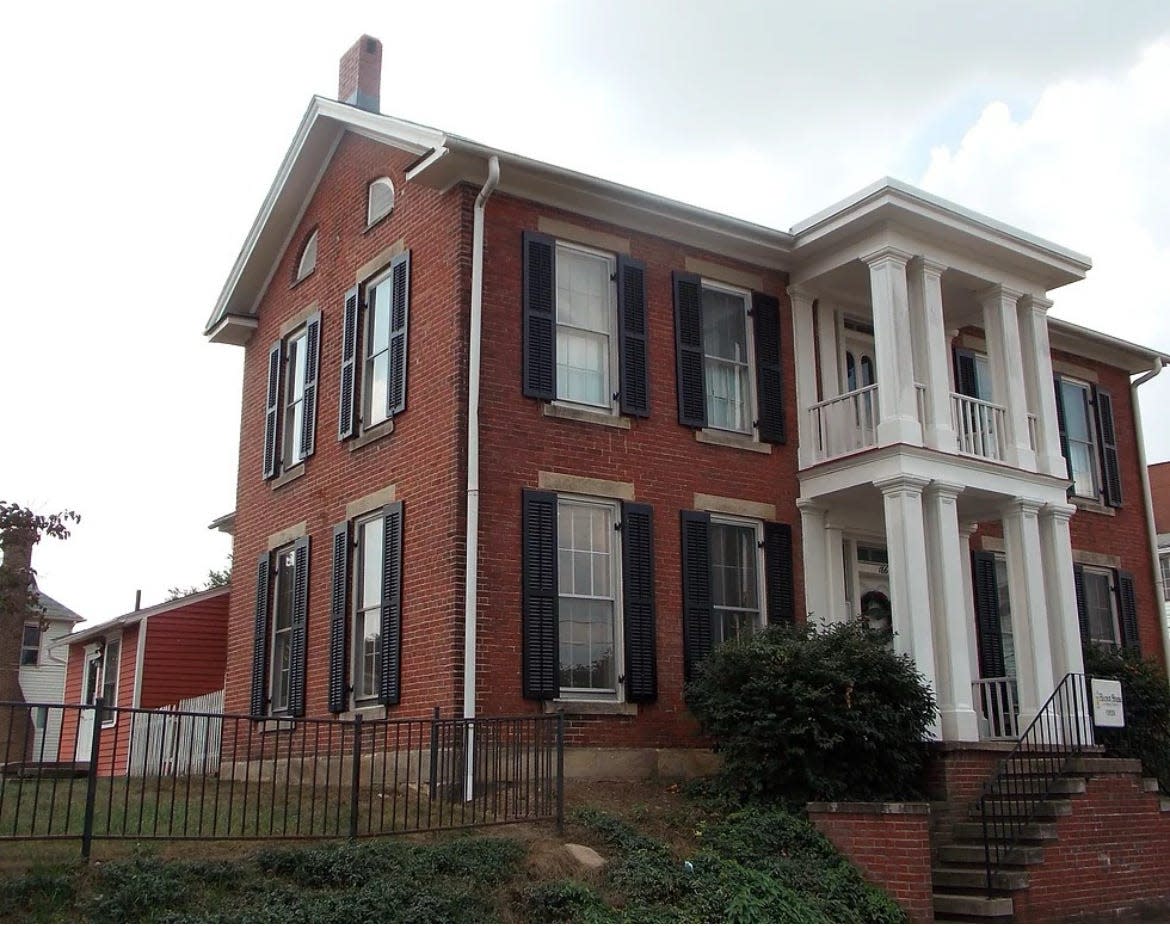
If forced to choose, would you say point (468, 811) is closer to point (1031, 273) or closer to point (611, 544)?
point (611, 544)

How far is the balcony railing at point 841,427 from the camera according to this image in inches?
616

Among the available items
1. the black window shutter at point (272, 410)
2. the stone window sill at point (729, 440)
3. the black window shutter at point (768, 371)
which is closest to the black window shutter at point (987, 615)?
the black window shutter at point (768, 371)

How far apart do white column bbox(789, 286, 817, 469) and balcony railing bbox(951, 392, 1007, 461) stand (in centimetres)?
178

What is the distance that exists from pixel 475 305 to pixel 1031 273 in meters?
7.89

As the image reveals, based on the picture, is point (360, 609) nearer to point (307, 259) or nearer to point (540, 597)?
point (540, 597)

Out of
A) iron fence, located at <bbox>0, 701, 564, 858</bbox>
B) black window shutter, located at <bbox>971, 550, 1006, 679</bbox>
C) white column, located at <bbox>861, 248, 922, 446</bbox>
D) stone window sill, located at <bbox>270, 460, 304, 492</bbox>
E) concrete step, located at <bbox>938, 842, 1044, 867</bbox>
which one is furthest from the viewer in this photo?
black window shutter, located at <bbox>971, 550, 1006, 679</bbox>

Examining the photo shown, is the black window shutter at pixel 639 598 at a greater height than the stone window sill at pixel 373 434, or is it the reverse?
the stone window sill at pixel 373 434

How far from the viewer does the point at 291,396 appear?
1742 centimetres

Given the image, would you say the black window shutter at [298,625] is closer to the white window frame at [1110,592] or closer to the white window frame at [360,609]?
the white window frame at [360,609]

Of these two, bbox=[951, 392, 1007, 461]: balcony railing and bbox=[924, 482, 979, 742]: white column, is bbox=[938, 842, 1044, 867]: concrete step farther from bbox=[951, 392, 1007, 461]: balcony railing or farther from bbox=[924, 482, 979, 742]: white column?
bbox=[951, 392, 1007, 461]: balcony railing

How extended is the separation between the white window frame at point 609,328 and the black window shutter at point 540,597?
1385 mm

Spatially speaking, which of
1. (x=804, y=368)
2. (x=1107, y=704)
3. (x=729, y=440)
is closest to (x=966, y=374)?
(x=804, y=368)

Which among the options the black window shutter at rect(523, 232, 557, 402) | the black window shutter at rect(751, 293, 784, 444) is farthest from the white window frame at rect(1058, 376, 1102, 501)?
the black window shutter at rect(523, 232, 557, 402)

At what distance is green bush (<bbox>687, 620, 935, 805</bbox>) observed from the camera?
1212cm
